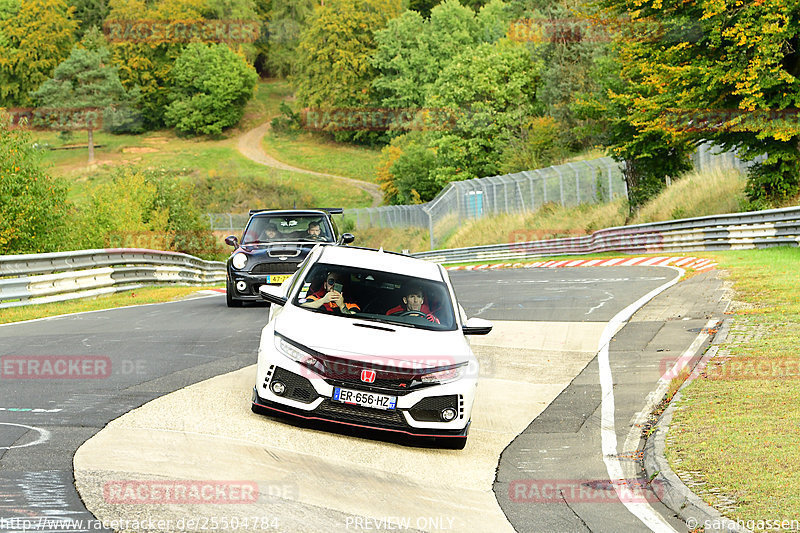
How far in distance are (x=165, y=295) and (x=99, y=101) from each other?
100 meters

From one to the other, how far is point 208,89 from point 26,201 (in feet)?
326

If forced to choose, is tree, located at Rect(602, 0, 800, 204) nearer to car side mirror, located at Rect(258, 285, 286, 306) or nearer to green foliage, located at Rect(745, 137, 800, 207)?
green foliage, located at Rect(745, 137, 800, 207)

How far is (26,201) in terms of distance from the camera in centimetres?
3272

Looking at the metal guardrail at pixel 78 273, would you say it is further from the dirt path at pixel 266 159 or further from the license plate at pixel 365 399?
→ the dirt path at pixel 266 159

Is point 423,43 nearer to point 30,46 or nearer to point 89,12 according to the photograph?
point 30,46

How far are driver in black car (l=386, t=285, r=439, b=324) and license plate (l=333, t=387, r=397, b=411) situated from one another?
1364mm

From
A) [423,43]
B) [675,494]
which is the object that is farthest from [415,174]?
[675,494]

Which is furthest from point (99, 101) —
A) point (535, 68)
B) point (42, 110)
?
point (535, 68)

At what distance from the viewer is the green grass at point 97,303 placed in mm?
17853

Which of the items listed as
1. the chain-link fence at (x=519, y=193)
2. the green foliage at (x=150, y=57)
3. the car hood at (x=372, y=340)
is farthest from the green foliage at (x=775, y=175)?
the green foliage at (x=150, y=57)

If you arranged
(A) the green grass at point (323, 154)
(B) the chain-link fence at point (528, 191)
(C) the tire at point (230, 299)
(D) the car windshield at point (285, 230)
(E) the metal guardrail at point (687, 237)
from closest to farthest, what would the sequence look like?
(C) the tire at point (230, 299) → (D) the car windshield at point (285, 230) → (E) the metal guardrail at point (687, 237) → (B) the chain-link fence at point (528, 191) → (A) the green grass at point (323, 154)

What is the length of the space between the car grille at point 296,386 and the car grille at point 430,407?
2.71ft

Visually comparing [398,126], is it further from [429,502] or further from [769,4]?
[429,502]

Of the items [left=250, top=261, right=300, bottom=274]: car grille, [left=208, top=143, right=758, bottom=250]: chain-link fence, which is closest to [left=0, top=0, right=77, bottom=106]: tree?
[left=208, top=143, right=758, bottom=250]: chain-link fence
